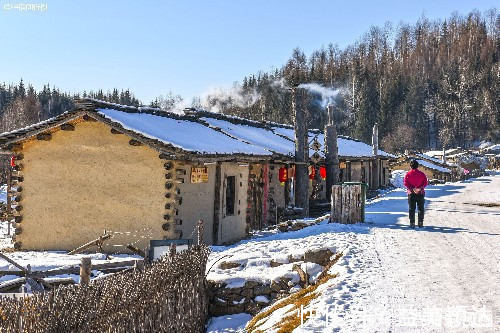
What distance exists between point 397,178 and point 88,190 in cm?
4055

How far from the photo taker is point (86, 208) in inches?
579

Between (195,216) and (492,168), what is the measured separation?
211 feet

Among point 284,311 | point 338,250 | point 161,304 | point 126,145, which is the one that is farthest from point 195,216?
point 284,311

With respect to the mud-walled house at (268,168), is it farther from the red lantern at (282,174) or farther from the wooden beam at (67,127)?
the wooden beam at (67,127)

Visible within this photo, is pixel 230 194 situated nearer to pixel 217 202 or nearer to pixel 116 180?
pixel 217 202

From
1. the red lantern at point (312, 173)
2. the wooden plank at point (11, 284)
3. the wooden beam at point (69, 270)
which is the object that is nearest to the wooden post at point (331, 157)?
the red lantern at point (312, 173)

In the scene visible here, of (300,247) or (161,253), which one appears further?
(300,247)

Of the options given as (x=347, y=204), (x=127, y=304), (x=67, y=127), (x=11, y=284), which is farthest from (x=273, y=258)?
(x=67, y=127)

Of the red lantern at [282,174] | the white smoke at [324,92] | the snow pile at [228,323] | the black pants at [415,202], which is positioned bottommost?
the snow pile at [228,323]

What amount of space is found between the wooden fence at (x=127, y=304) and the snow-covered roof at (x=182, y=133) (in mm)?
5239

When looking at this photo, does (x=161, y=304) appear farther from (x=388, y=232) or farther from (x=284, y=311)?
(x=388, y=232)

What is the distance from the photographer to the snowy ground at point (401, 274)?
18.9 ft

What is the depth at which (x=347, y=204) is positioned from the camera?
42.8 ft

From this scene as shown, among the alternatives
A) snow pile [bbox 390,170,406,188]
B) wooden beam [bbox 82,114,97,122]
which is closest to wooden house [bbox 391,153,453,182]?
snow pile [bbox 390,170,406,188]
